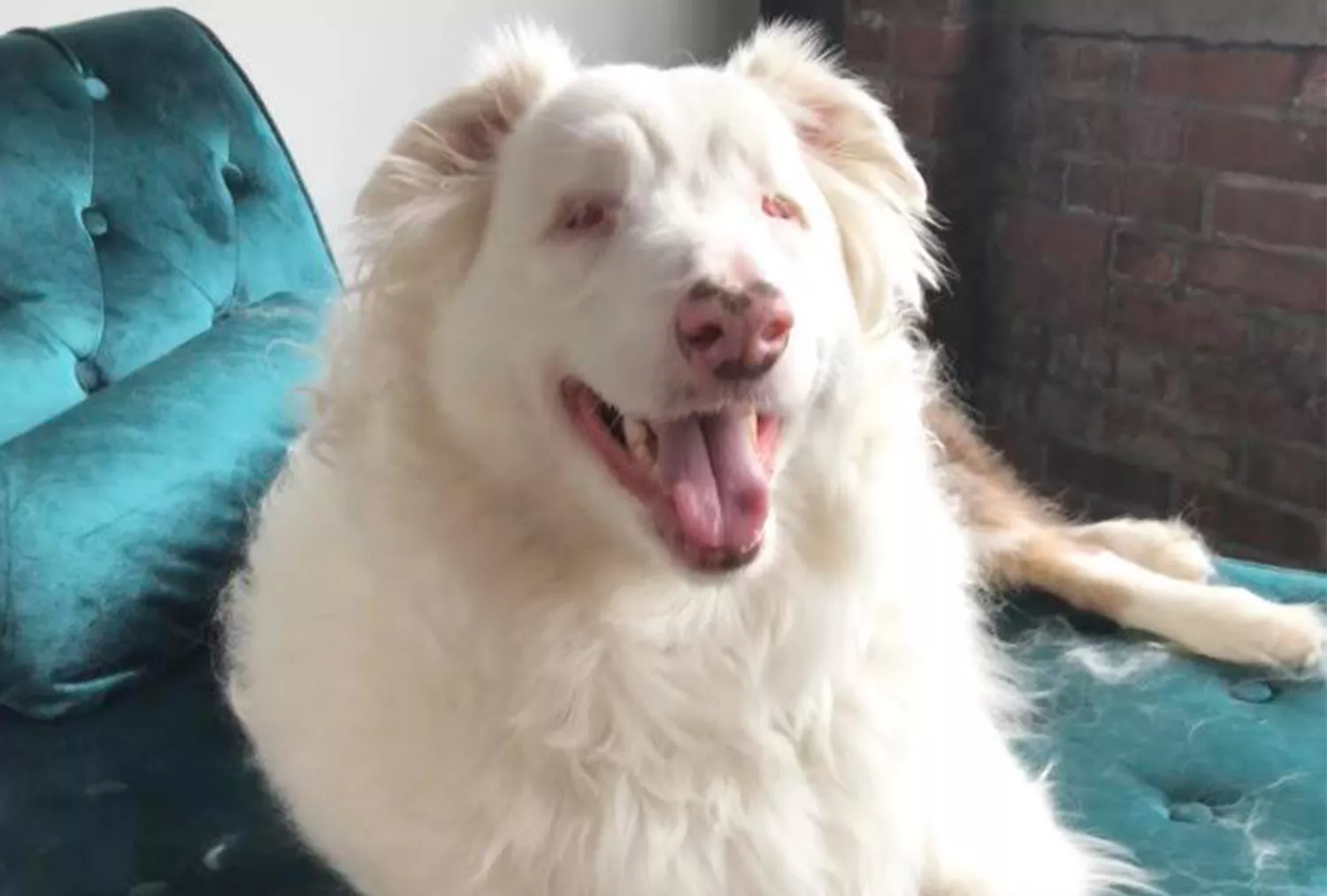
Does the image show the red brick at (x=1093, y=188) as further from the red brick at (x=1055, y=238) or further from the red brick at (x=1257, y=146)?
the red brick at (x=1257, y=146)

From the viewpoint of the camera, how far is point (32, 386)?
1817 mm

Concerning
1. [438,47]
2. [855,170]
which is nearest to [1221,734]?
[855,170]

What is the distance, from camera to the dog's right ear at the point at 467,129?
1354mm

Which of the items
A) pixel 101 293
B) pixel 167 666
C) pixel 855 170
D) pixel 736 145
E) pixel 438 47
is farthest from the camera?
pixel 438 47

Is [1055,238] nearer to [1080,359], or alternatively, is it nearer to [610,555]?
[1080,359]

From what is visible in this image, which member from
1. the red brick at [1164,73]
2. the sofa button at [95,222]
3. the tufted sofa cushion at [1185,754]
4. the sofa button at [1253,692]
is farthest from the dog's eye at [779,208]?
the red brick at [1164,73]

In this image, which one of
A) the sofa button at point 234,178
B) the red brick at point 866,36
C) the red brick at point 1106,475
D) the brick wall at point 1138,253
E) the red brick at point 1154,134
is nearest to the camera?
the sofa button at point 234,178

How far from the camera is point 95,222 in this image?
77.5 inches

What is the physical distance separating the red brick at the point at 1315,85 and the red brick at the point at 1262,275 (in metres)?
0.27

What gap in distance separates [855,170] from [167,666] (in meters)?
1.00

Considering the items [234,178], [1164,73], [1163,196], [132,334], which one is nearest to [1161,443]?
[1163,196]

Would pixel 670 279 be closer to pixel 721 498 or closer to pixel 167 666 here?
pixel 721 498

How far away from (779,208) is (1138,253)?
6.07 ft

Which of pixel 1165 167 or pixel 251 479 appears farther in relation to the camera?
pixel 1165 167
